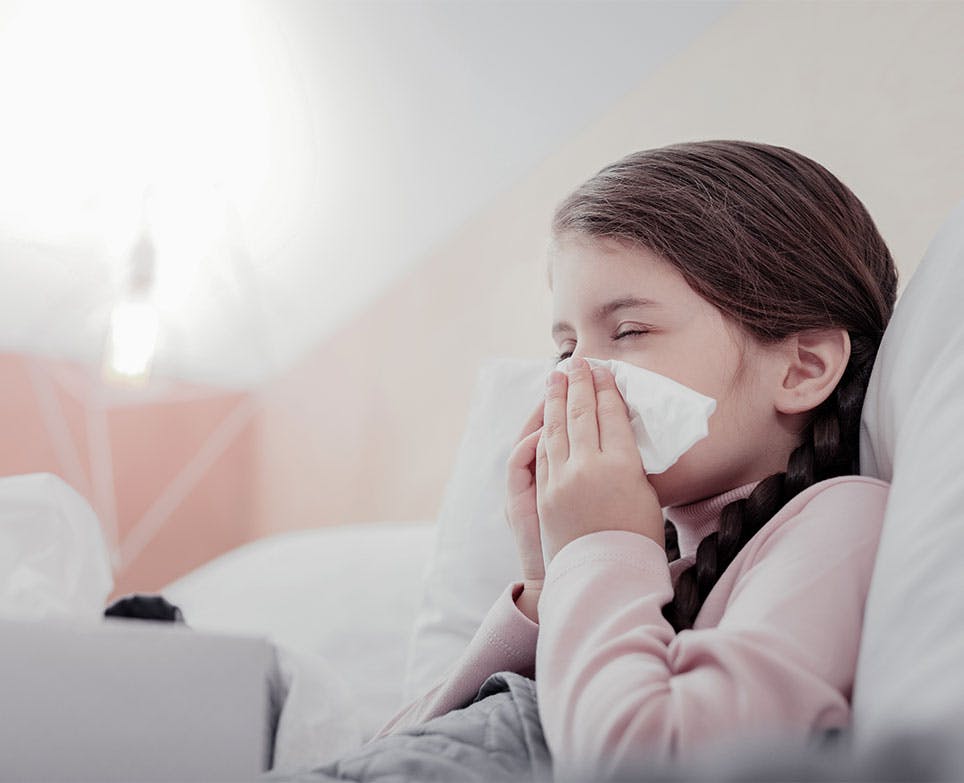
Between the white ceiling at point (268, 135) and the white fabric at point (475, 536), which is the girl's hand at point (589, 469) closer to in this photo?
the white fabric at point (475, 536)

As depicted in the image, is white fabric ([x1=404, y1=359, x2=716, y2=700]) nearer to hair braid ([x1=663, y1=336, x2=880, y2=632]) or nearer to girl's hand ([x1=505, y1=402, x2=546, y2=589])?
girl's hand ([x1=505, y1=402, x2=546, y2=589])

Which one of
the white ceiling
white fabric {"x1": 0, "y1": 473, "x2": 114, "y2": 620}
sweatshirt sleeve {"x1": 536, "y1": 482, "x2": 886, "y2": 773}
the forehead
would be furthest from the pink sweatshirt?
the white ceiling

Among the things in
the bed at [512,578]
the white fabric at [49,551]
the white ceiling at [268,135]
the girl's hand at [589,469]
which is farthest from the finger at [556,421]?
the white ceiling at [268,135]

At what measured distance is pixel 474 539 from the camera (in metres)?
1.20

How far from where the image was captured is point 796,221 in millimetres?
862

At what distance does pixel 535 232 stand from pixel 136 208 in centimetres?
98

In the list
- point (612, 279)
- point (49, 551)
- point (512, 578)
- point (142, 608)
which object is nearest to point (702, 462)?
point (612, 279)

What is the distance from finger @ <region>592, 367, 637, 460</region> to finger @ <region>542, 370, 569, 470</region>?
0.10ft

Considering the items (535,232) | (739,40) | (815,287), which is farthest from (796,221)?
(535,232)

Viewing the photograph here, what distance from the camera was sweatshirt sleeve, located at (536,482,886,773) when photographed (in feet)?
1.76

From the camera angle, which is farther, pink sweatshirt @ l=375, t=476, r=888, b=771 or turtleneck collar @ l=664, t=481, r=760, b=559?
turtleneck collar @ l=664, t=481, r=760, b=559

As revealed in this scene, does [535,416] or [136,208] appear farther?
[136,208]

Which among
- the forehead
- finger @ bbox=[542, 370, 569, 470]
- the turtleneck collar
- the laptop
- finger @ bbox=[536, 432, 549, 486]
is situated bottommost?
the turtleneck collar

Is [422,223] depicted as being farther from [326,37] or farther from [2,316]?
[2,316]
